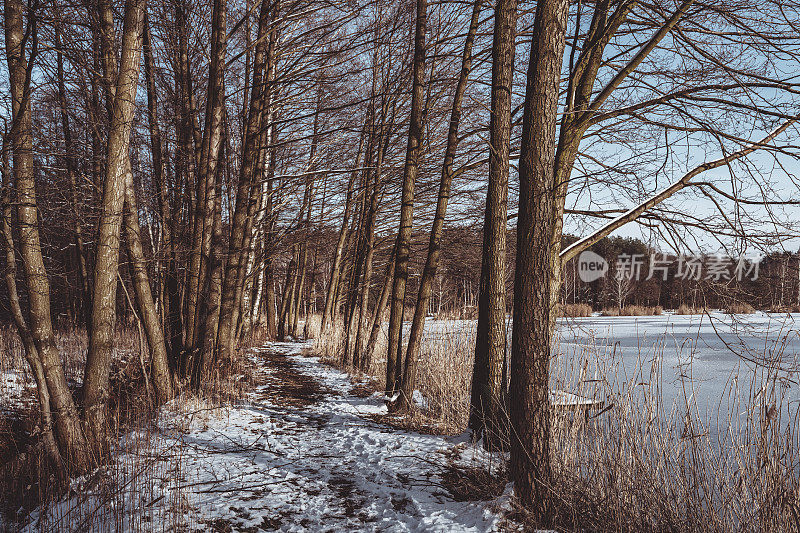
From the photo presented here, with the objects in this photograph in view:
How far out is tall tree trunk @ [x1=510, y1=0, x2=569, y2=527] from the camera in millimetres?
2859

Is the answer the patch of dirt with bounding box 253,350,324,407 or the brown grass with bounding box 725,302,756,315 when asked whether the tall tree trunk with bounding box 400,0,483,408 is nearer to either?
the patch of dirt with bounding box 253,350,324,407

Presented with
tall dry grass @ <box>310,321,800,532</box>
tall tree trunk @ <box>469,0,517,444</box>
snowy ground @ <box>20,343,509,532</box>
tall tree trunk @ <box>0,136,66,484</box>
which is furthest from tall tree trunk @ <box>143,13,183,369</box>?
tall dry grass @ <box>310,321,800,532</box>

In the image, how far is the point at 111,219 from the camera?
438 centimetres

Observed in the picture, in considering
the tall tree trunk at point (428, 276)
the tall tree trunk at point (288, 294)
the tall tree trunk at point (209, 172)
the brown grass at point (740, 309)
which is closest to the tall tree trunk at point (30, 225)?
the tall tree trunk at point (209, 172)

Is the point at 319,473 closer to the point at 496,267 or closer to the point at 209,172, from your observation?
the point at 496,267

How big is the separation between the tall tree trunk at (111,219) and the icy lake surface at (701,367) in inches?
165

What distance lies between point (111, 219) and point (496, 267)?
365 centimetres

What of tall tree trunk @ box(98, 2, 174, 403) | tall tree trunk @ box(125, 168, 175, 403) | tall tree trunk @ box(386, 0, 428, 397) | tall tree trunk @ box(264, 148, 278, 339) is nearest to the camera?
tall tree trunk @ box(98, 2, 174, 403)

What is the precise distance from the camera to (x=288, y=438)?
4.54 meters

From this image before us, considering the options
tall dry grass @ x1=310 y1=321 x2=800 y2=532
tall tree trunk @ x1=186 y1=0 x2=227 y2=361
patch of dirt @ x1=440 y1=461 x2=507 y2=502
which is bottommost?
patch of dirt @ x1=440 y1=461 x2=507 y2=502

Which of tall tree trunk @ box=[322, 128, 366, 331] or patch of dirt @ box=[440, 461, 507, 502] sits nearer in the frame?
patch of dirt @ box=[440, 461, 507, 502]

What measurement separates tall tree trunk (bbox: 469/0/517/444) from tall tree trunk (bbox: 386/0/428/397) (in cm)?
184

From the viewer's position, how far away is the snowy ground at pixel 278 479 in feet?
9.30

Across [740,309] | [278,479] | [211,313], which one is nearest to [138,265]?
[211,313]
